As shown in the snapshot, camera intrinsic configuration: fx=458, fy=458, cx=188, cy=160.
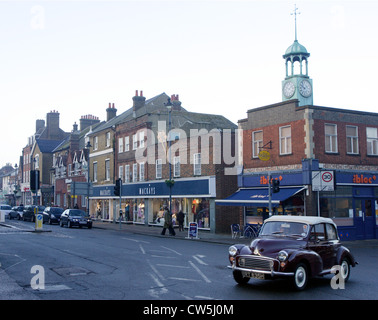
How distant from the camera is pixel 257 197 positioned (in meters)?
26.9

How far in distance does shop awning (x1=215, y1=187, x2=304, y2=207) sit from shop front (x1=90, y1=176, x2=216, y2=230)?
135 inches

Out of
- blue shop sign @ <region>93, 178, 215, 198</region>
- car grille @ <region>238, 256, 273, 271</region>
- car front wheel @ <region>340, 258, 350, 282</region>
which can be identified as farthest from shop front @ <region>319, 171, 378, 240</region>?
car grille @ <region>238, 256, 273, 271</region>

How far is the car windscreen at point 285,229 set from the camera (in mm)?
11764

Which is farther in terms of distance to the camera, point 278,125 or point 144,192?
point 144,192

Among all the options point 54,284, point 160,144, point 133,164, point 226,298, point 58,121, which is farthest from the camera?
point 58,121

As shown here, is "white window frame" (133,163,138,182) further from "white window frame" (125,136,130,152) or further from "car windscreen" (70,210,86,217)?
"car windscreen" (70,210,86,217)

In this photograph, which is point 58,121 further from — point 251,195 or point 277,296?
point 277,296

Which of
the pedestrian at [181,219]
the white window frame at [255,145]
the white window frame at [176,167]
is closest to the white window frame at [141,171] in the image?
the white window frame at [176,167]

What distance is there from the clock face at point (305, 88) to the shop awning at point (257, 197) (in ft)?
23.9

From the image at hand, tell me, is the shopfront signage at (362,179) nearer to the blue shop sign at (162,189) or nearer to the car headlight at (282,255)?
the blue shop sign at (162,189)

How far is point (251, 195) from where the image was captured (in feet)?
90.8

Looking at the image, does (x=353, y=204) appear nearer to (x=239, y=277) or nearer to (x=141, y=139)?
(x=239, y=277)
